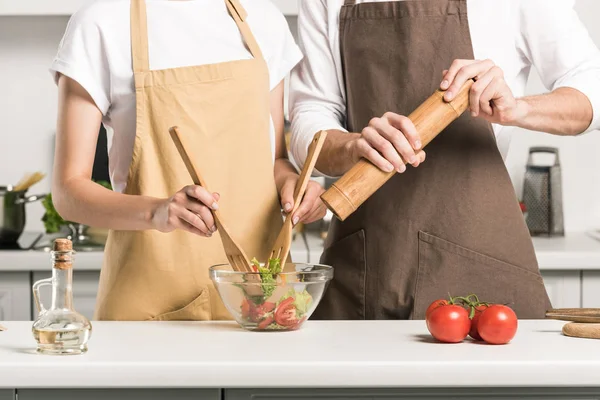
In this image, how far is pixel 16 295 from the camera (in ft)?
8.29

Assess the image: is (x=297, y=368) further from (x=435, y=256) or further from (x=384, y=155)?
(x=435, y=256)

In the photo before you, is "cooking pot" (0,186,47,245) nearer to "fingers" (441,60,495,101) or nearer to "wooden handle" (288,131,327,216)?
"wooden handle" (288,131,327,216)

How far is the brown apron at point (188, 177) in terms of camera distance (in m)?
1.48

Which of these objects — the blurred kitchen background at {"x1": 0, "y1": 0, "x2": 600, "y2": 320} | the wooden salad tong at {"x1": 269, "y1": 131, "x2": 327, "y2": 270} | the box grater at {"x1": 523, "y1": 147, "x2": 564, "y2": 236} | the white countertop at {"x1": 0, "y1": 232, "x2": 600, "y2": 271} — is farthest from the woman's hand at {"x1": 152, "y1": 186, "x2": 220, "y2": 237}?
the box grater at {"x1": 523, "y1": 147, "x2": 564, "y2": 236}

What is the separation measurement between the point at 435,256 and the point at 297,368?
0.56m

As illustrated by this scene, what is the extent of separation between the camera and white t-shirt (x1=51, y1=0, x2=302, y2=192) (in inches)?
57.3

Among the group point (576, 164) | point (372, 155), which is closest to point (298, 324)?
point (372, 155)

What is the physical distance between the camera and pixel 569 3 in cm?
159

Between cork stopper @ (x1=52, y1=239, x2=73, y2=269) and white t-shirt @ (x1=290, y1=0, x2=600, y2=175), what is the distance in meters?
0.61

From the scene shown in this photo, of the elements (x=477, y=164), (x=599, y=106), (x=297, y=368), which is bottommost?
(x=297, y=368)

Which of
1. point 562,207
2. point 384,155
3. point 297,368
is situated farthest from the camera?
point 562,207

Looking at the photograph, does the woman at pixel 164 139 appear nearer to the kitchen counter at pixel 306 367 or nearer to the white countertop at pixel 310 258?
the kitchen counter at pixel 306 367

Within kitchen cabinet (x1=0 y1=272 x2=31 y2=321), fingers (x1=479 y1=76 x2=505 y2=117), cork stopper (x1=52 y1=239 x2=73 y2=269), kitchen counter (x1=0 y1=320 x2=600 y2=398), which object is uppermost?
fingers (x1=479 y1=76 x2=505 y2=117)

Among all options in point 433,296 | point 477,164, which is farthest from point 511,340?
point 477,164
